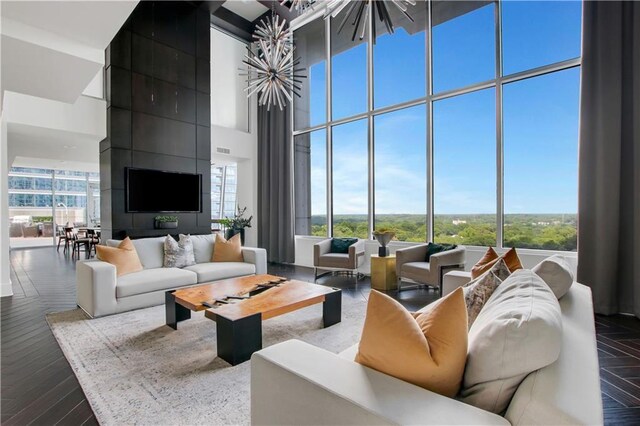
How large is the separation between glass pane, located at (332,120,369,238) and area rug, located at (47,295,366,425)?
2725 mm

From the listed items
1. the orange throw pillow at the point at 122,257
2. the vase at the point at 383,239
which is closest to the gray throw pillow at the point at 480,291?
the vase at the point at 383,239

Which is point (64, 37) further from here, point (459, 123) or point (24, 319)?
point (459, 123)

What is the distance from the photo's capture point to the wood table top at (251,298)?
263cm

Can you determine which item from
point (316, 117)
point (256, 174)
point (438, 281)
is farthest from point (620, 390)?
point (256, 174)

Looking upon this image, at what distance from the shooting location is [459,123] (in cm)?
515

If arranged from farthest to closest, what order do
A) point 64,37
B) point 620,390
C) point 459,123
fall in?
point 459,123 → point 64,37 → point 620,390

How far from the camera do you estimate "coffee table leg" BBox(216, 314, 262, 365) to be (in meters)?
2.43

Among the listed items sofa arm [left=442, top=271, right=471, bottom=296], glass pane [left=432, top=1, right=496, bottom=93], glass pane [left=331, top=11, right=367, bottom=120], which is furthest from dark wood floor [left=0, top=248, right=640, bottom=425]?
glass pane [left=331, top=11, right=367, bottom=120]

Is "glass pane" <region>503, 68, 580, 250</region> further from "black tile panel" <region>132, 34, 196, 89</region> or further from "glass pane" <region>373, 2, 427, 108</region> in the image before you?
"black tile panel" <region>132, 34, 196, 89</region>

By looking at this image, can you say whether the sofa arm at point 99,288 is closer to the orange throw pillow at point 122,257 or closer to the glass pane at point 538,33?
the orange throw pillow at point 122,257

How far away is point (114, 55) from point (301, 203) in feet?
13.9

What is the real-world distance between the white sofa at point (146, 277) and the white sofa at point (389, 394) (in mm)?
2905

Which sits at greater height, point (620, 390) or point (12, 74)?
point (12, 74)

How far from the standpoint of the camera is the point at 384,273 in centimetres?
488
